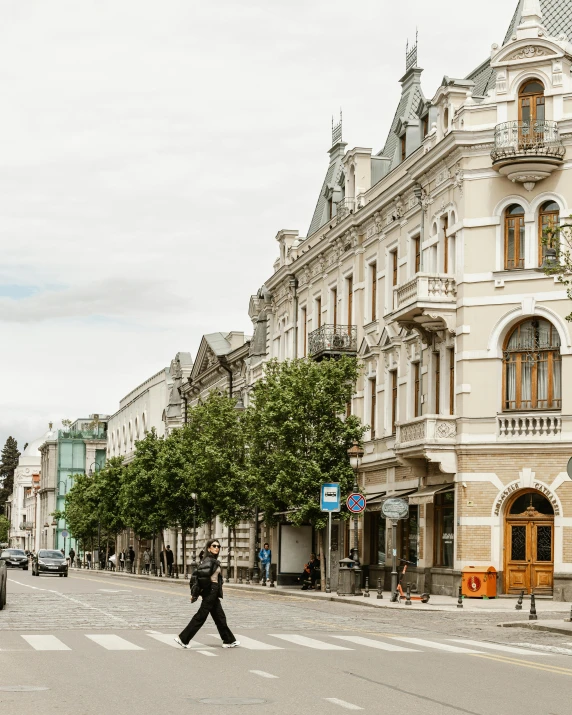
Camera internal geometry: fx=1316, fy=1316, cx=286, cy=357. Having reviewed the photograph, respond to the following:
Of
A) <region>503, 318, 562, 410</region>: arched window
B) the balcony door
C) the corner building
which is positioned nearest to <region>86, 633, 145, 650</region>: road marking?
the corner building

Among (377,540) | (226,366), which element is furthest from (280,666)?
(226,366)

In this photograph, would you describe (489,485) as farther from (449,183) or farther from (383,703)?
(383,703)

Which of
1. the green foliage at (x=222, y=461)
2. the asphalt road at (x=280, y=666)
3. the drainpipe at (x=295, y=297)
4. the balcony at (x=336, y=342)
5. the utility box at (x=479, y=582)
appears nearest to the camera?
the asphalt road at (x=280, y=666)

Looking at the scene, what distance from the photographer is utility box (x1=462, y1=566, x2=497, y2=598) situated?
114 ft

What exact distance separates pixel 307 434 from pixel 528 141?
40.4ft

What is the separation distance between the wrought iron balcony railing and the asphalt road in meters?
13.8

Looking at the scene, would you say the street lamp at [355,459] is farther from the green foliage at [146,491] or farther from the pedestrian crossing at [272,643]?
the green foliage at [146,491]

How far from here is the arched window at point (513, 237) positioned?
1428 inches

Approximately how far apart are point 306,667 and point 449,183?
23.9m

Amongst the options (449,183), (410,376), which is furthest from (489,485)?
(449,183)

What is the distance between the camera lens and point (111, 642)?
19.2 metres

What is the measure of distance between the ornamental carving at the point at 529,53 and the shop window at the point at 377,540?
1496 cm

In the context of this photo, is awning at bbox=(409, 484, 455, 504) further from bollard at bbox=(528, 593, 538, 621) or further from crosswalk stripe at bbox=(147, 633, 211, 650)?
crosswalk stripe at bbox=(147, 633, 211, 650)

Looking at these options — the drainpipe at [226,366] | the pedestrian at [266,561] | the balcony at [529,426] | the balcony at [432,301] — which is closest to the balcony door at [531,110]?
the balcony at [432,301]
